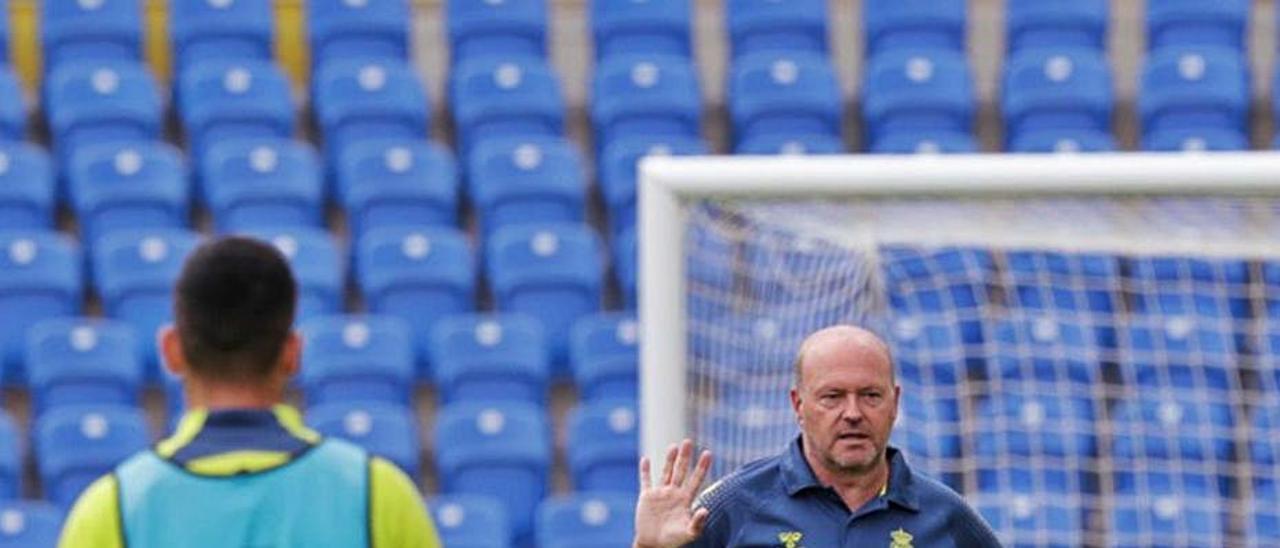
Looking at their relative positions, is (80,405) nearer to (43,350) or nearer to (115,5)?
(43,350)

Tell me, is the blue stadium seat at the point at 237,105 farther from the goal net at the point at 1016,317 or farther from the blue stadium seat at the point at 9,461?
the goal net at the point at 1016,317

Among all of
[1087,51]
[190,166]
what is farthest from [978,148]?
[190,166]

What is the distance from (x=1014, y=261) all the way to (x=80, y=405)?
12.8 ft

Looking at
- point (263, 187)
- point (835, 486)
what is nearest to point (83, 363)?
point (263, 187)

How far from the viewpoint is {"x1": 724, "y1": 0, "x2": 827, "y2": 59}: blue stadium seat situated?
510 inches

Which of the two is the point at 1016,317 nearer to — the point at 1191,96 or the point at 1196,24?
the point at 1191,96

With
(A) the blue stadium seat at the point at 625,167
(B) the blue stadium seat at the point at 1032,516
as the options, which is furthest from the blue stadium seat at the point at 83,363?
(B) the blue stadium seat at the point at 1032,516

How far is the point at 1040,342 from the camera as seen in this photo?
9492mm

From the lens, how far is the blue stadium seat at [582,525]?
1016 cm

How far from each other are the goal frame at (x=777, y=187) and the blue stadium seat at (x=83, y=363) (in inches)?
182

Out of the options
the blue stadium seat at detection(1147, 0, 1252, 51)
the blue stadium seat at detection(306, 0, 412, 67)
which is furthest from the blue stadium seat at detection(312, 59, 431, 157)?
the blue stadium seat at detection(1147, 0, 1252, 51)

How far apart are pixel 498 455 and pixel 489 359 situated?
0.45m

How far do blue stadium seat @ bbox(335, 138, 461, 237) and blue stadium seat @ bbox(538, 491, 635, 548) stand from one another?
207cm

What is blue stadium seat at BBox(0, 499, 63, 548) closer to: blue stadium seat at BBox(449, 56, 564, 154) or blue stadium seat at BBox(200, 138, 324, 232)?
blue stadium seat at BBox(200, 138, 324, 232)
